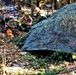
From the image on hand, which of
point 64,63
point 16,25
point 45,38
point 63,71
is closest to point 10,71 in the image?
point 63,71

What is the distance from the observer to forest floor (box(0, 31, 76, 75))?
28.0 ft

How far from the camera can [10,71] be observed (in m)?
8.05

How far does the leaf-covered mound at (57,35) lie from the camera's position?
11.3 m

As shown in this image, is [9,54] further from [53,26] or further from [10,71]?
[10,71]

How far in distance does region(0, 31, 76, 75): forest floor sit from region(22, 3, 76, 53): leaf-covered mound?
1.43ft

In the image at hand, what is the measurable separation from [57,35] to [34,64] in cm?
220

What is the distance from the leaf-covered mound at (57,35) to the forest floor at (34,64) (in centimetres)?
44

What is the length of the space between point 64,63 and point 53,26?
9.04ft

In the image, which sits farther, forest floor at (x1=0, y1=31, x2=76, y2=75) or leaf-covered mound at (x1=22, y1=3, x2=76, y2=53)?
leaf-covered mound at (x1=22, y1=3, x2=76, y2=53)

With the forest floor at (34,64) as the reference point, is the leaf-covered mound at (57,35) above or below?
above

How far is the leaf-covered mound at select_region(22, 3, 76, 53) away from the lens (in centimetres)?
1129

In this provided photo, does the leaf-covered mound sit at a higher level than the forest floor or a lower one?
higher

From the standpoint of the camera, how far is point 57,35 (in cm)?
1171

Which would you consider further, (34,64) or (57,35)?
(57,35)
